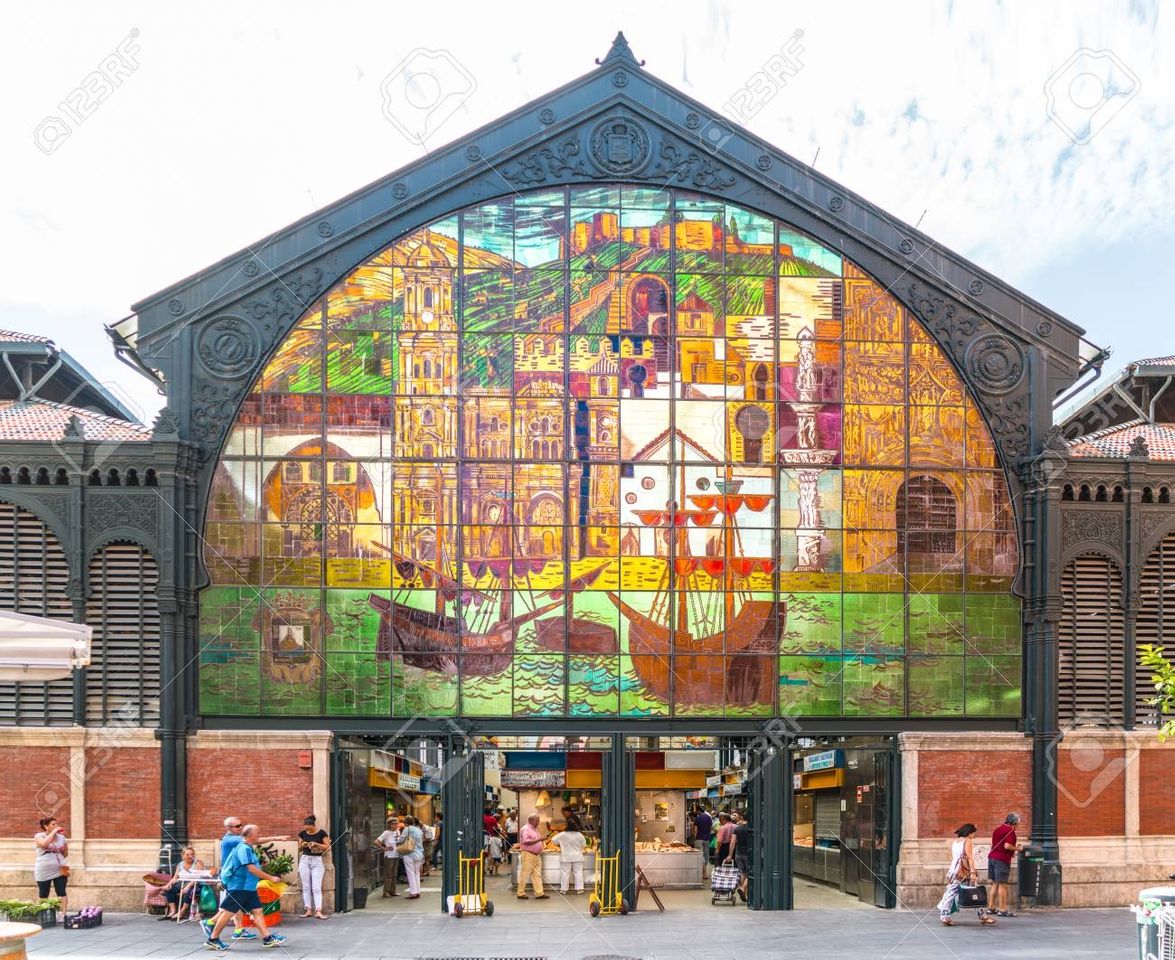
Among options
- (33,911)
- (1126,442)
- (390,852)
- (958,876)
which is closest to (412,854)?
(390,852)

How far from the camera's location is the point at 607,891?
22.4m

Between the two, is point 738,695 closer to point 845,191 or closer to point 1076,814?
point 1076,814

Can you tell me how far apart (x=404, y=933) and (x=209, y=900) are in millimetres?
3126

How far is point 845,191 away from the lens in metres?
24.6

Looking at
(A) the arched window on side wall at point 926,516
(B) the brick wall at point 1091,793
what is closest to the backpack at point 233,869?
(A) the arched window on side wall at point 926,516

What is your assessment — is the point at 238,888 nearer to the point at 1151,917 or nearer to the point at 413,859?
the point at 413,859

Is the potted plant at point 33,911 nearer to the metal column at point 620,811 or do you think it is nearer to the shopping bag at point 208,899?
the shopping bag at point 208,899

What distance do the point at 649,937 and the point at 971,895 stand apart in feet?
18.4

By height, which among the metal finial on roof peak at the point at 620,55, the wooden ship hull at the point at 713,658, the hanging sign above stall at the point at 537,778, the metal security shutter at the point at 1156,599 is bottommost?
the hanging sign above stall at the point at 537,778

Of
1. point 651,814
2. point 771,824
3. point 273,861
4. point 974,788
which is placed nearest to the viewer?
point 273,861

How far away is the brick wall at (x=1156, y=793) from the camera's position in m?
23.6

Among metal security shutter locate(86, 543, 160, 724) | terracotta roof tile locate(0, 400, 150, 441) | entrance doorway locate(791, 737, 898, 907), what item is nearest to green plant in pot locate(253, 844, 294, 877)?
metal security shutter locate(86, 543, 160, 724)

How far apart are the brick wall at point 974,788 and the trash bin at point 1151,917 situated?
372 inches

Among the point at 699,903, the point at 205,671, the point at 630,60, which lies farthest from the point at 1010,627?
the point at 205,671
